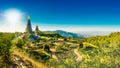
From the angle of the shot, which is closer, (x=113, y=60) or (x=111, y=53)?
(x=113, y=60)

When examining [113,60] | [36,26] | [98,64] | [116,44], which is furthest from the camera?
[36,26]

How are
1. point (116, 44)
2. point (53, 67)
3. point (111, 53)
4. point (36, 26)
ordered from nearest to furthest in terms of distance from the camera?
point (53, 67)
point (111, 53)
point (116, 44)
point (36, 26)

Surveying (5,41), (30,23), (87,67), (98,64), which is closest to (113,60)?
(98,64)

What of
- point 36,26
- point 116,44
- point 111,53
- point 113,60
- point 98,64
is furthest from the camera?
point 36,26

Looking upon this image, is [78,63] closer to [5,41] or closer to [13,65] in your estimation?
[13,65]

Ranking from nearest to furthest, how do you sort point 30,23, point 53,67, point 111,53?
point 53,67 → point 111,53 → point 30,23

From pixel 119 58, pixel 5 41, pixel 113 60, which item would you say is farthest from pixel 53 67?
pixel 119 58

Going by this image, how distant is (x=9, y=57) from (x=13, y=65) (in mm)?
2412

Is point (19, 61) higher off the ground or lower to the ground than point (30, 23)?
lower

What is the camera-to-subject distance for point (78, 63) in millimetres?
55125

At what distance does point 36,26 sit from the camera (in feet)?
363

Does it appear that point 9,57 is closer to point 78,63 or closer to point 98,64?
point 78,63

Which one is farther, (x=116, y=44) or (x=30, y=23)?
(x=30, y=23)

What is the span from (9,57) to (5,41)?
16.4 feet
